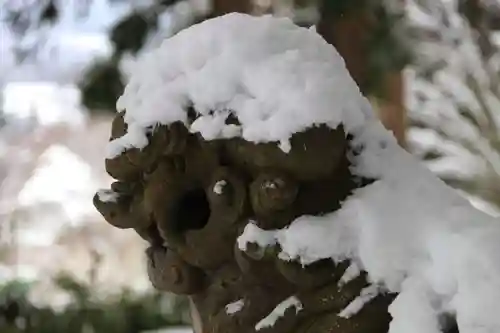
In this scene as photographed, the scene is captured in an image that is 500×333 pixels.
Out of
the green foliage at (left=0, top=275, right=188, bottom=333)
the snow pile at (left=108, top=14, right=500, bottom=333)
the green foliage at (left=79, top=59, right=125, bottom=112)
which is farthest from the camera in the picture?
the green foliage at (left=0, top=275, right=188, bottom=333)

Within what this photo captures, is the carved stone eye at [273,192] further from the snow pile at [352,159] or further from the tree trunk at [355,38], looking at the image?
the tree trunk at [355,38]

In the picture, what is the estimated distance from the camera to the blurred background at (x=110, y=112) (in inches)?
44.8

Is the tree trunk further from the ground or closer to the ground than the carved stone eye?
closer to the ground

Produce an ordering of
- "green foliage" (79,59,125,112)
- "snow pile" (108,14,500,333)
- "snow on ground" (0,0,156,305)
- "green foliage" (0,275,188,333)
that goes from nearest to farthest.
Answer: "snow pile" (108,14,500,333), "green foliage" (79,59,125,112), "green foliage" (0,275,188,333), "snow on ground" (0,0,156,305)

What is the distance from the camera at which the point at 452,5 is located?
1510 millimetres

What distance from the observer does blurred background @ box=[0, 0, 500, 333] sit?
1.14 meters

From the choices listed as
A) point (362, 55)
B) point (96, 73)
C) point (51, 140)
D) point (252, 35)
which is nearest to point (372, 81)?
point (362, 55)

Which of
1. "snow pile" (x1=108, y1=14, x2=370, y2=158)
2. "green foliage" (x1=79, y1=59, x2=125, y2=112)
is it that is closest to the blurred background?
"green foliage" (x1=79, y1=59, x2=125, y2=112)

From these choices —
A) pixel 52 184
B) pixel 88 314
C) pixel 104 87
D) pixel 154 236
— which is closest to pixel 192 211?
pixel 154 236

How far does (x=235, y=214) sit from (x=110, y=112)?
0.79 metres

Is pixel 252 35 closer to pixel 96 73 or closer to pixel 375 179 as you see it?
pixel 375 179

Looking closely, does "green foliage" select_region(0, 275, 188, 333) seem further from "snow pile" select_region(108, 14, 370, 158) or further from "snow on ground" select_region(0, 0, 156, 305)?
"snow pile" select_region(108, 14, 370, 158)

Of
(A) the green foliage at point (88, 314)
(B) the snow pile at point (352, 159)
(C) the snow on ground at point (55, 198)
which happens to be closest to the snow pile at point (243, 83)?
(B) the snow pile at point (352, 159)

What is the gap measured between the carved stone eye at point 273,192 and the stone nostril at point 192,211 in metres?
0.05
